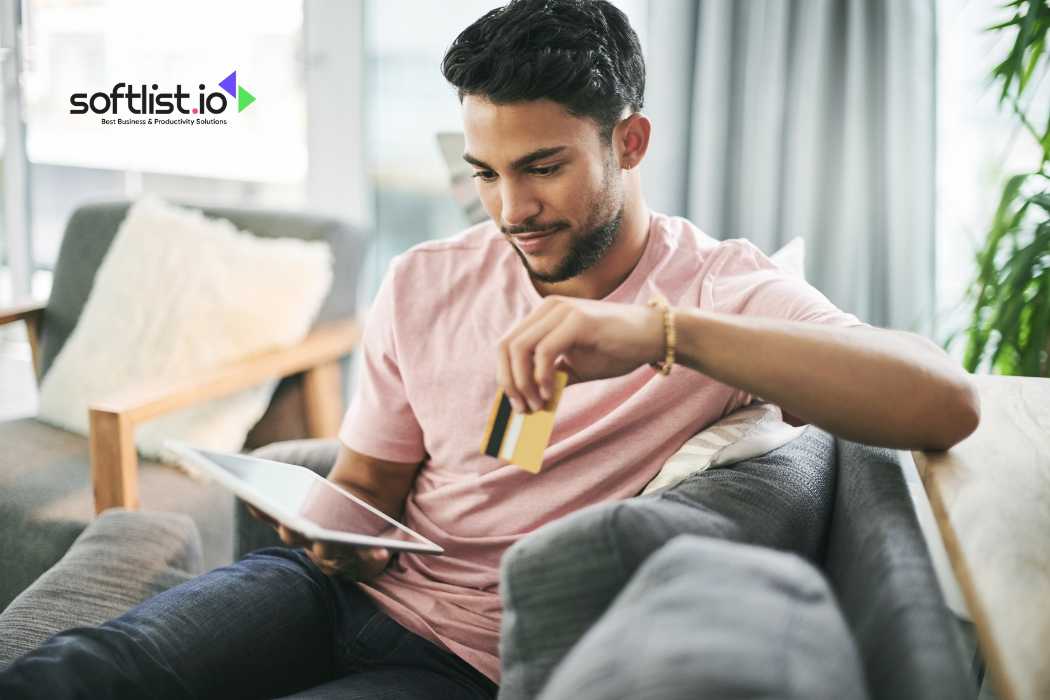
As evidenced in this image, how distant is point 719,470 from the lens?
105 centimetres

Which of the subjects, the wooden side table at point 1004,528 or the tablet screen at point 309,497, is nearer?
the wooden side table at point 1004,528

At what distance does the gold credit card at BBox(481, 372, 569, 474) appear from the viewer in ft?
3.17

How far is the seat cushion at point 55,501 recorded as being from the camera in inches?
70.3

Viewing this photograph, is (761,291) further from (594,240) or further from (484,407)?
(484,407)

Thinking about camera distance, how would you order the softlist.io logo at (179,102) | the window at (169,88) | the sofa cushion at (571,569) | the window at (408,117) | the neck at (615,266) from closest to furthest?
1. the sofa cushion at (571,569)
2. the neck at (615,266)
3. the window at (408,117)
4. the softlist.io logo at (179,102)
5. the window at (169,88)

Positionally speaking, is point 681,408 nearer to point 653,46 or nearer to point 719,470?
point 719,470

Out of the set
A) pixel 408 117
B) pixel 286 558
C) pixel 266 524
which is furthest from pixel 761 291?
pixel 408 117

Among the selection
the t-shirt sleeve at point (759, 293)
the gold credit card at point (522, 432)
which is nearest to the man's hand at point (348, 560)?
the gold credit card at point (522, 432)

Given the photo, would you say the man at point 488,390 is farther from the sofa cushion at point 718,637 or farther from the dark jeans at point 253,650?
the sofa cushion at point 718,637

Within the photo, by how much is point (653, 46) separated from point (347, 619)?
5.18 feet

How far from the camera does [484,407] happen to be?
129 centimetres

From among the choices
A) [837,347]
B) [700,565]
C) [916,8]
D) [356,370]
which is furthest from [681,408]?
[356,370]

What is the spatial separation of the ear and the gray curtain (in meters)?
0.95

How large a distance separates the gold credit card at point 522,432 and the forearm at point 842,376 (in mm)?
143
